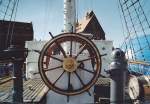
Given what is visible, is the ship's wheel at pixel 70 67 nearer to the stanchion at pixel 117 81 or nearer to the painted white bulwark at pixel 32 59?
the stanchion at pixel 117 81

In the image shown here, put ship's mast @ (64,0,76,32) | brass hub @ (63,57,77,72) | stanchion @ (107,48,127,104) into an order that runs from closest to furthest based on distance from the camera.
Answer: stanchion @ (107,48,127,104) < brass hub @ (63,57,77,72) < ship's mast @ (64,0,76,32)

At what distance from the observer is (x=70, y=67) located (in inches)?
246

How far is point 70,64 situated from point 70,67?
0.06m

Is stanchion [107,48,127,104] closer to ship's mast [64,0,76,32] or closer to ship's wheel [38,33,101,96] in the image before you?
ship's wheel [38,33,101,96]

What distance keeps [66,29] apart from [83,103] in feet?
11.7

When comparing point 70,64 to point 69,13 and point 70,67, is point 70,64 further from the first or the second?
point 69,13

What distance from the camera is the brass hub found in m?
6.22

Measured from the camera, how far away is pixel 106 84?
9703mm

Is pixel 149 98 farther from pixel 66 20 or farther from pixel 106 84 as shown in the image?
pixel 66 20

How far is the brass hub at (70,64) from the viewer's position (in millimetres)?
6219

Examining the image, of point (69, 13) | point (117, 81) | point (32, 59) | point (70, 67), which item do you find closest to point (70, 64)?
point (70, 67)

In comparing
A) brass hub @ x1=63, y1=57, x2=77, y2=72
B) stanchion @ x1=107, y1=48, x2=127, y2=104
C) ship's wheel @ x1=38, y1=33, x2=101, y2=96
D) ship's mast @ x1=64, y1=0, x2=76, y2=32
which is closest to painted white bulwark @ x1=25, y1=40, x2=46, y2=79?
ship's mast @ x1=64, y1=0, x2=76, y2=32

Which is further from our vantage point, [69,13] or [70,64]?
[69,13]

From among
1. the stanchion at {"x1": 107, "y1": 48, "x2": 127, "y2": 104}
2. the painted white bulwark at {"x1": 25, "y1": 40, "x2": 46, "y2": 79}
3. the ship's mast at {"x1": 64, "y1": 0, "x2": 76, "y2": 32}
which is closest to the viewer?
the stanchion at {"x1": 107, "y1": 48, "x2": 127, "y2": 104}
